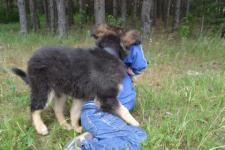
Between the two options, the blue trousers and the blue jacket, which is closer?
the blue trousers

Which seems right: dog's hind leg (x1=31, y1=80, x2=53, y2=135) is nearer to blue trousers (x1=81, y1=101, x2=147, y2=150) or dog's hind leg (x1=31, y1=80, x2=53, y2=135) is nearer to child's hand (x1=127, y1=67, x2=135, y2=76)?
blue trousers (x1=81, y1=101, x2=147, y2=150)

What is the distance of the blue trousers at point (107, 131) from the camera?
3.66 meters

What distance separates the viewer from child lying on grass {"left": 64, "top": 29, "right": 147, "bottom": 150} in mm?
3688

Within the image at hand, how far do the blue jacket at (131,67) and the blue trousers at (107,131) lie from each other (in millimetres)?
439

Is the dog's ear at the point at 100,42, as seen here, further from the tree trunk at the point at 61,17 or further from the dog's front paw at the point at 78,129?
the tree trunk at the point at 61,17

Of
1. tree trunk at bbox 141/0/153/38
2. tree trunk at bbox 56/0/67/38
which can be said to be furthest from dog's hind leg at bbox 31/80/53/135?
tree trunk at bbox 56/0/67/38

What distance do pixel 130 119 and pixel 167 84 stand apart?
189 cm

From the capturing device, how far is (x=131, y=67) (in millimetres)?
4750

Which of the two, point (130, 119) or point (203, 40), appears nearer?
point (130, 119)

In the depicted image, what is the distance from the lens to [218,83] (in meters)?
5.66

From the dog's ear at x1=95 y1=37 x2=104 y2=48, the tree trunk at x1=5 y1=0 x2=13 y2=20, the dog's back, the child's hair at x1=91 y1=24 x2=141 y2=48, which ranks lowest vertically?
the tree trunk at x1=5 y1=0 x2=13 y2=20

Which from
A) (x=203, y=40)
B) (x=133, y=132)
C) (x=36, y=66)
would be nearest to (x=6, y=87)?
(x=36, y=66)

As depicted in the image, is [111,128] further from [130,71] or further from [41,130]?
[130,71]

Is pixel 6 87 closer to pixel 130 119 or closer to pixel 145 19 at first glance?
pixel 130 119
